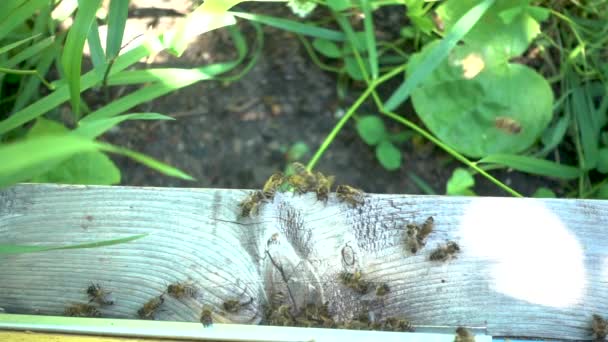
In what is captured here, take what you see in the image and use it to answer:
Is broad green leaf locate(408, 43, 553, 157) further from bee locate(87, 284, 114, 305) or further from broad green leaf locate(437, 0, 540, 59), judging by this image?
bee locate(87, 284, 114, 305)

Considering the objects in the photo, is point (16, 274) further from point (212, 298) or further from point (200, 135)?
point (200, 135)

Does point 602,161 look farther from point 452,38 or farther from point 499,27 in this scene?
point 452,38

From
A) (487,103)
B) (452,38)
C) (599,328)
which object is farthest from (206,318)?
(487,103)

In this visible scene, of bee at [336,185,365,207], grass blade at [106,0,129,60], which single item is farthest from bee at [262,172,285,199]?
grass blade at [106,0,129,60]

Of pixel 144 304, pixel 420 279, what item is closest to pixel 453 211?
pixel 420 279

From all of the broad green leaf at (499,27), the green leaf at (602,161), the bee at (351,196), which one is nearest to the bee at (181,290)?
the bee at (351,196)

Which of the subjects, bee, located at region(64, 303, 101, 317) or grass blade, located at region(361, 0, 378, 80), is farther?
grass blade, located at region(361, 0, 378, 80)
